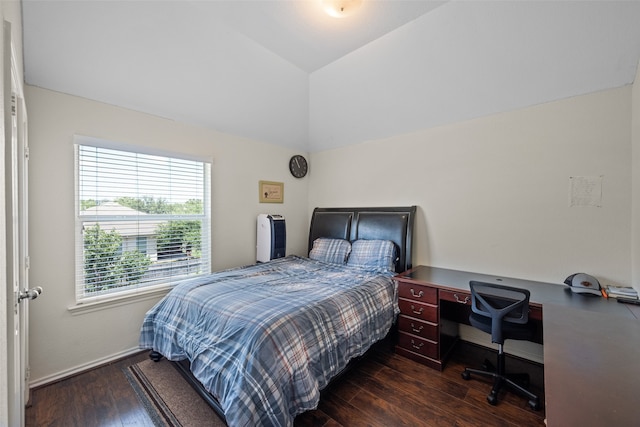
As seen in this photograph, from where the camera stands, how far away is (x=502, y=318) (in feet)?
6.37

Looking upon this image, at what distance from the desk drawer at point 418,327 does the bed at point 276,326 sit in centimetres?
10

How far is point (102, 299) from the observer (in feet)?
8.13

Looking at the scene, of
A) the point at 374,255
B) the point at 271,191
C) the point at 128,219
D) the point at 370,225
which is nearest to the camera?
the point at 128,219

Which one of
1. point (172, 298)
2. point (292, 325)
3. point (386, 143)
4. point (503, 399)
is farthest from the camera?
point (386, 143)

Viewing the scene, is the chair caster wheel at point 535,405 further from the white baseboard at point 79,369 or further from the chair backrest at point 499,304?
the white baseboard at point 79,369

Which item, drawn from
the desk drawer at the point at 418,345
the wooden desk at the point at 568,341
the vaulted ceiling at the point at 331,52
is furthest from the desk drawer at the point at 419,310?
the vaulted ceiling at the point at 331,52

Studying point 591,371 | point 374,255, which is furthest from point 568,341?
point 374,255

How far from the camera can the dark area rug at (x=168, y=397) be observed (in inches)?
71.7

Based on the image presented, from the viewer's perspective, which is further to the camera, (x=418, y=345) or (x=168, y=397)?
(x=418, y=345)

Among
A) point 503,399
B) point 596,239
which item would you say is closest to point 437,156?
point 596,239

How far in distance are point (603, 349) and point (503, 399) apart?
1.26 metres

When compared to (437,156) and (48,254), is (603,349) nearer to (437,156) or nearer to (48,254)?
(437,156)

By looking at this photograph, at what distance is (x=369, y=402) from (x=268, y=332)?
1.05 m

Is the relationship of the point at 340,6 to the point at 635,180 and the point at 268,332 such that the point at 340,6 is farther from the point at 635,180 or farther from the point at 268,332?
the point at 635,180
